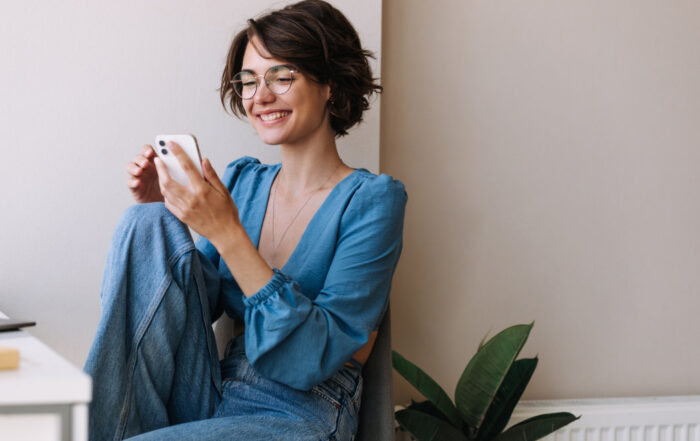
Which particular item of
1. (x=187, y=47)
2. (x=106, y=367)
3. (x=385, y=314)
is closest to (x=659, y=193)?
(x=385, y=314)

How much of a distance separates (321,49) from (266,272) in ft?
1.35

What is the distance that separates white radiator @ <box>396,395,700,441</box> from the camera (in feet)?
5.46

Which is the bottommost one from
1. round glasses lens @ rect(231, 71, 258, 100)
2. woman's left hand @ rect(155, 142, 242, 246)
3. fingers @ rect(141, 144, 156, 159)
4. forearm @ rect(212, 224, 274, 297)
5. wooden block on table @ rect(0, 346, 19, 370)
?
forearm @ rect(212, 224, 274, 297)

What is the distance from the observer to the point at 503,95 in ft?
5.59

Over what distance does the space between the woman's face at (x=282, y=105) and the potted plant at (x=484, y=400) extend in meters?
0.53

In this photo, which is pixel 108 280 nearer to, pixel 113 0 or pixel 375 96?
pixel 113 0

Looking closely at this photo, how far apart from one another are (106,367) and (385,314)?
0.49 metres

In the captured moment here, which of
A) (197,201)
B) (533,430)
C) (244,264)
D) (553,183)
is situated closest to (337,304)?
(244,264)

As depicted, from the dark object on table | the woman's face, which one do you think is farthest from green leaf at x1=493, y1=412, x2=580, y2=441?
the dark object on table

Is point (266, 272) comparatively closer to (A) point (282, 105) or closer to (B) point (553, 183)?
(A) point (282, 105)

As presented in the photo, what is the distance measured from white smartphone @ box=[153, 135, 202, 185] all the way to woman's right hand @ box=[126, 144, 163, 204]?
0.14 m

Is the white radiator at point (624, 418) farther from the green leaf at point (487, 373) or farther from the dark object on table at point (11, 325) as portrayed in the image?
the dark object on table at point (11, 325)

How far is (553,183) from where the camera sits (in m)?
1.75

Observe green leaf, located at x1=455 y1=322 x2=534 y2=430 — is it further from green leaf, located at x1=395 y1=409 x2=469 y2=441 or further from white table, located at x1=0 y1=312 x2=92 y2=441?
white table, located at x1=0 y1=312 x2=92 y2=441
